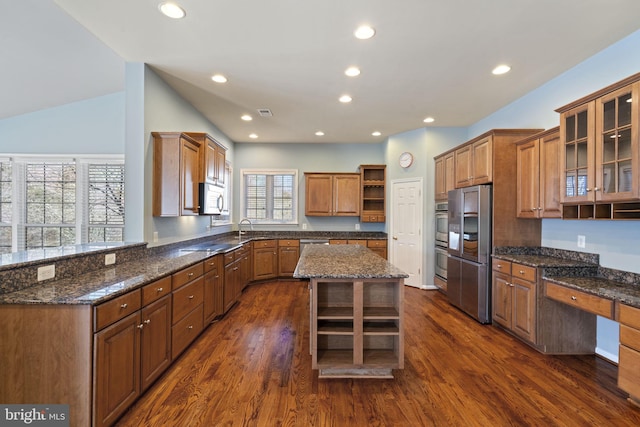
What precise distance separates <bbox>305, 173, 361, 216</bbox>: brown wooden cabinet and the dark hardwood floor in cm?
327

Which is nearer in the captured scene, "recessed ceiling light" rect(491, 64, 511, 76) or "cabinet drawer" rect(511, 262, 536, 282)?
"cabinet drawer" rect(511, 262, 536, 282)

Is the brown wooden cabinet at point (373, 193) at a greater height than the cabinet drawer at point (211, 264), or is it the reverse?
the brown wooden cabinet at point (373, 193)

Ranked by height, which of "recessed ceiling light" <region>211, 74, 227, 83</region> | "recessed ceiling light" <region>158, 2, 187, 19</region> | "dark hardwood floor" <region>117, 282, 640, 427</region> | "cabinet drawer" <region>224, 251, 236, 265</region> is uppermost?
"recessed ceiling light" <region>211, 74, 227, 83</region>

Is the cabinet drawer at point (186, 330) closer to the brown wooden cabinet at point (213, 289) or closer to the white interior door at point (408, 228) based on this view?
the brown wooden cabinet at point (213, 289)

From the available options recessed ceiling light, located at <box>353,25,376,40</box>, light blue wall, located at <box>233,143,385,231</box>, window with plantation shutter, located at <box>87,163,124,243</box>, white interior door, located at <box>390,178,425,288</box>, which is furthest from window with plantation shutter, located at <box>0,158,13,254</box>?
white interior door, located at <box>390,178,425,288</box>

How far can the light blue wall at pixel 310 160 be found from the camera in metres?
6.49

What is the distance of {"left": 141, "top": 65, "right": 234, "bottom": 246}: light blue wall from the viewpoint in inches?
120

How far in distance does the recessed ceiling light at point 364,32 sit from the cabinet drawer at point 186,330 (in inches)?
120

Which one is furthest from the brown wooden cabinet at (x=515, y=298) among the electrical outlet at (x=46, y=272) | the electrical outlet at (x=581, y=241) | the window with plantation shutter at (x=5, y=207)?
the window with plantation shutter at (x=5, y=207)

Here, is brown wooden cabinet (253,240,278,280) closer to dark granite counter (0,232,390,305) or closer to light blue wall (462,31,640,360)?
dark granite counter (0,232,390,305)

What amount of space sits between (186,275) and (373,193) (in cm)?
445

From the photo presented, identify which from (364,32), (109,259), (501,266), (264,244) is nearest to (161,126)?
(109,259)

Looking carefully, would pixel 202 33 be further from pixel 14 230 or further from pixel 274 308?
pixel 14 230

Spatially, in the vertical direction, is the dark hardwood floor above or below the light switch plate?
below
